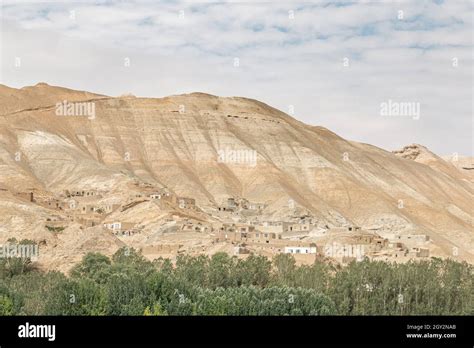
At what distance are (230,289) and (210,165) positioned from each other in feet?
230

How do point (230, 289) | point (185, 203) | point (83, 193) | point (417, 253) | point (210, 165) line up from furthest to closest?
point (210, 165)
point (83, 193)
point (185, 203)
point (417, 253)
point (230, 289)

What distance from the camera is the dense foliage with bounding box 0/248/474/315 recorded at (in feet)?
90.3

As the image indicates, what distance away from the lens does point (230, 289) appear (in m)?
30.5

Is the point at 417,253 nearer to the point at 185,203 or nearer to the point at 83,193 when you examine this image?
the point at 185,203

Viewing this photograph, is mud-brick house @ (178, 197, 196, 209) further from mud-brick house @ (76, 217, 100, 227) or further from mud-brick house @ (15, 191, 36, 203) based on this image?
mud-brick house @ (15, 191, 36, 203)

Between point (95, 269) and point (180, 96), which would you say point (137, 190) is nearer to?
point (95, 269)

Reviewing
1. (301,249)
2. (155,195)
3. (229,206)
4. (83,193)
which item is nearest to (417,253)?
(301,249)

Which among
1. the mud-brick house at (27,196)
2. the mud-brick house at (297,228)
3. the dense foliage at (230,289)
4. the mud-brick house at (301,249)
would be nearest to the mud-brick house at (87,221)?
the mud-brick house at (27,196)

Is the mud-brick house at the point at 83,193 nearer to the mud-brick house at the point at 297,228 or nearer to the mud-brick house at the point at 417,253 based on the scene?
the mud-brick house at the point at 297,228

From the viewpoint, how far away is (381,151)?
129250mm

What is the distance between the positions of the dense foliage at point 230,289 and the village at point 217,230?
8667mm

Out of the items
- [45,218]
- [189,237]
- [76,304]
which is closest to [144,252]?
[189,237]

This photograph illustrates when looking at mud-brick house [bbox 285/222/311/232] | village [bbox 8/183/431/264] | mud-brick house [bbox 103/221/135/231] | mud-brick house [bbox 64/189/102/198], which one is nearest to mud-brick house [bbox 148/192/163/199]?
village [bbox 8/183/431/264]

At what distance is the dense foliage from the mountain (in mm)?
20343
